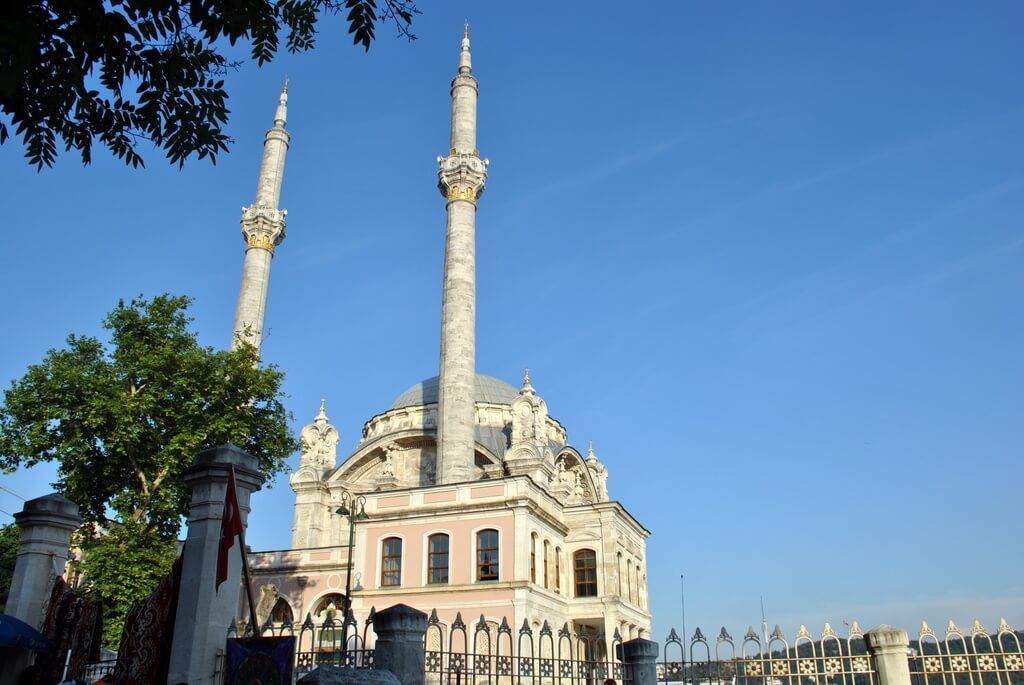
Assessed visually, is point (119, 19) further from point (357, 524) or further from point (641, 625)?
point (641, 625)

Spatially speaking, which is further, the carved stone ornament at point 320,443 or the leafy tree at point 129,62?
the carved stone ornament at point 320,443

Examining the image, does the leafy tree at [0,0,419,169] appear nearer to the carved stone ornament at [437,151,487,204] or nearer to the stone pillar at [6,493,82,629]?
the stone pillar at [6,493,82,629]

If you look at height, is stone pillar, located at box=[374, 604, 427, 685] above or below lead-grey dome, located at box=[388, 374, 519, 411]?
below

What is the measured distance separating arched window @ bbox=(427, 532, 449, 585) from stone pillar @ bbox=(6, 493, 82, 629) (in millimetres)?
14913

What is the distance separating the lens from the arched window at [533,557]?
25.4 metres

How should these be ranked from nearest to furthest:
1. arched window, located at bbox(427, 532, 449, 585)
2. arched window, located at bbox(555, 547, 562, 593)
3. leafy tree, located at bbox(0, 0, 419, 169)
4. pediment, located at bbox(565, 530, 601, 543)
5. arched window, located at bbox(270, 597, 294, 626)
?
1. leafy tree, located at bbox(0, 0, 419, 169)
2. arched window, located at bbox(427, 532, 449, 585)
3. arched window, located at bbox(555, 547, 562, 593)
4. pediment, located at bbox(565, 530, 601, 543)
5. arched window, located at bbox(270, 597, 294, 626)

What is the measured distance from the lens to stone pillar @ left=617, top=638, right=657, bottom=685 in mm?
10867

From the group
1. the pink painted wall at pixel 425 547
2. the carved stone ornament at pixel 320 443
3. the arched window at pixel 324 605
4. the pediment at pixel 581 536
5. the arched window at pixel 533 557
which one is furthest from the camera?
the carved stone ornament at pixel 320 443

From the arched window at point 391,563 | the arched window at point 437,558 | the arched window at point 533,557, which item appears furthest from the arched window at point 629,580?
the arched window at point 391,563

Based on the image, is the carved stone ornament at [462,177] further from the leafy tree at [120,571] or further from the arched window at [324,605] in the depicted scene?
the leafy tree at [120,571]

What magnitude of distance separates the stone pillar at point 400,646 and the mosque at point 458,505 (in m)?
10.7

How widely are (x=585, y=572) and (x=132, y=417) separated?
16.1 metres

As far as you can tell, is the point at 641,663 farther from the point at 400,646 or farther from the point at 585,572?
the point at 585,572

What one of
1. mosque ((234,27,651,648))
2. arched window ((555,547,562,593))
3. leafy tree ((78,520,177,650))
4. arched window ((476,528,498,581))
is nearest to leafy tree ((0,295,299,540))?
leafy tree ((78,520,177,650))
